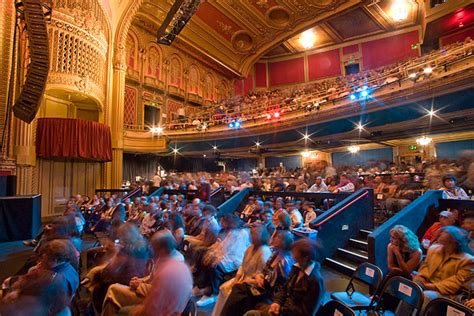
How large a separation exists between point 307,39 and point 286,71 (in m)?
2.92

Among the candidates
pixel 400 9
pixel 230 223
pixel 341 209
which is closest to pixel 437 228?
pixel 341 209

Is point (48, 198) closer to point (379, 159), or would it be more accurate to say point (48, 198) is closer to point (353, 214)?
Result: point (353, 214)

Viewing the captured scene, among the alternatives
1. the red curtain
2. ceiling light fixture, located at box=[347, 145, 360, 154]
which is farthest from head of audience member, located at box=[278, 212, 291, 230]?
ceiling light fixture, located at box=[347, 145, 360, 154]

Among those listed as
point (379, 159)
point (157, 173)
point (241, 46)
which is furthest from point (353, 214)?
point (241, 46)

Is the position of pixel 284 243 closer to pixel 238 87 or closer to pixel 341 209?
pixel 341 209

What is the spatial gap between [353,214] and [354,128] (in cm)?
795

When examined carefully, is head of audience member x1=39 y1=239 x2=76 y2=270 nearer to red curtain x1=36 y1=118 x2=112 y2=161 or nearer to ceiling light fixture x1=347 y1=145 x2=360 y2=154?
red curtain x1=36 y1=118 x2=112 y2=161

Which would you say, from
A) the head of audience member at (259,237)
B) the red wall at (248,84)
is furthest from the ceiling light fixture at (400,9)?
the head of audience member at (259,237)

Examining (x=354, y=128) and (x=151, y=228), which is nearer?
(x=151, y=228)

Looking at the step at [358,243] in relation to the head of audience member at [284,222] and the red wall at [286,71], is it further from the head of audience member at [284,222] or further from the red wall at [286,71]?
the red wall at [286,71]

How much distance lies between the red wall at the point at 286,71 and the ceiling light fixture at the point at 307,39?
1.09 metres

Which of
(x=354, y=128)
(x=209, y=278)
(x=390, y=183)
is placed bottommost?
(x=209, y=278)

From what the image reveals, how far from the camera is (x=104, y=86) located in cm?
1227

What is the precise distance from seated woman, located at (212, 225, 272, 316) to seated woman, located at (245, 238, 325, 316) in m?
0.42
